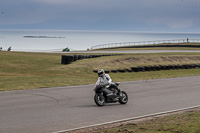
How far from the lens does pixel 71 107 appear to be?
13.0 m

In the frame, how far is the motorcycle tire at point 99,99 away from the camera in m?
13.2

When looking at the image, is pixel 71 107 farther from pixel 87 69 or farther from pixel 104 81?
pixel 87 69

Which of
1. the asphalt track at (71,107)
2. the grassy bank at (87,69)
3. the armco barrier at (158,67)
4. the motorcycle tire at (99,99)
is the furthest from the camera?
the armco barrier at (158,67)

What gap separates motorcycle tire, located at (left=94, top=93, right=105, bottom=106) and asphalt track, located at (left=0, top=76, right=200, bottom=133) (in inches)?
9.7

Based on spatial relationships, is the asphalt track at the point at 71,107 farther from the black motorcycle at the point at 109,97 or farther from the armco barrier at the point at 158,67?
the armco barrier at the point at 158,67

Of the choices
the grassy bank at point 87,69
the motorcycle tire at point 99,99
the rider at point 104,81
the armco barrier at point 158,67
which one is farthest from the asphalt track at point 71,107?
the armco barrier at point 158,67

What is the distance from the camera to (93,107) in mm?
13156

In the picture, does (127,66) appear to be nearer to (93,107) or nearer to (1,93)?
(1,93)

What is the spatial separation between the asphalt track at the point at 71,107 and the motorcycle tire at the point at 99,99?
25 centimetres

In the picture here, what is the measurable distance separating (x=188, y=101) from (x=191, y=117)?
454cm

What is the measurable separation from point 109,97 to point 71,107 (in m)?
1.69

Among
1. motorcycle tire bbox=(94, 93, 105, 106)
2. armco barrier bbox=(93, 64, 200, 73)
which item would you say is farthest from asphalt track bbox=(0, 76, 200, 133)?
armco barrier bbox=(93, 64, 200, 73)

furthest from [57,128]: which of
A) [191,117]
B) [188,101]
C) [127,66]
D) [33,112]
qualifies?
[127,66]

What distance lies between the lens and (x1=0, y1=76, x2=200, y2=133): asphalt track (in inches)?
396
